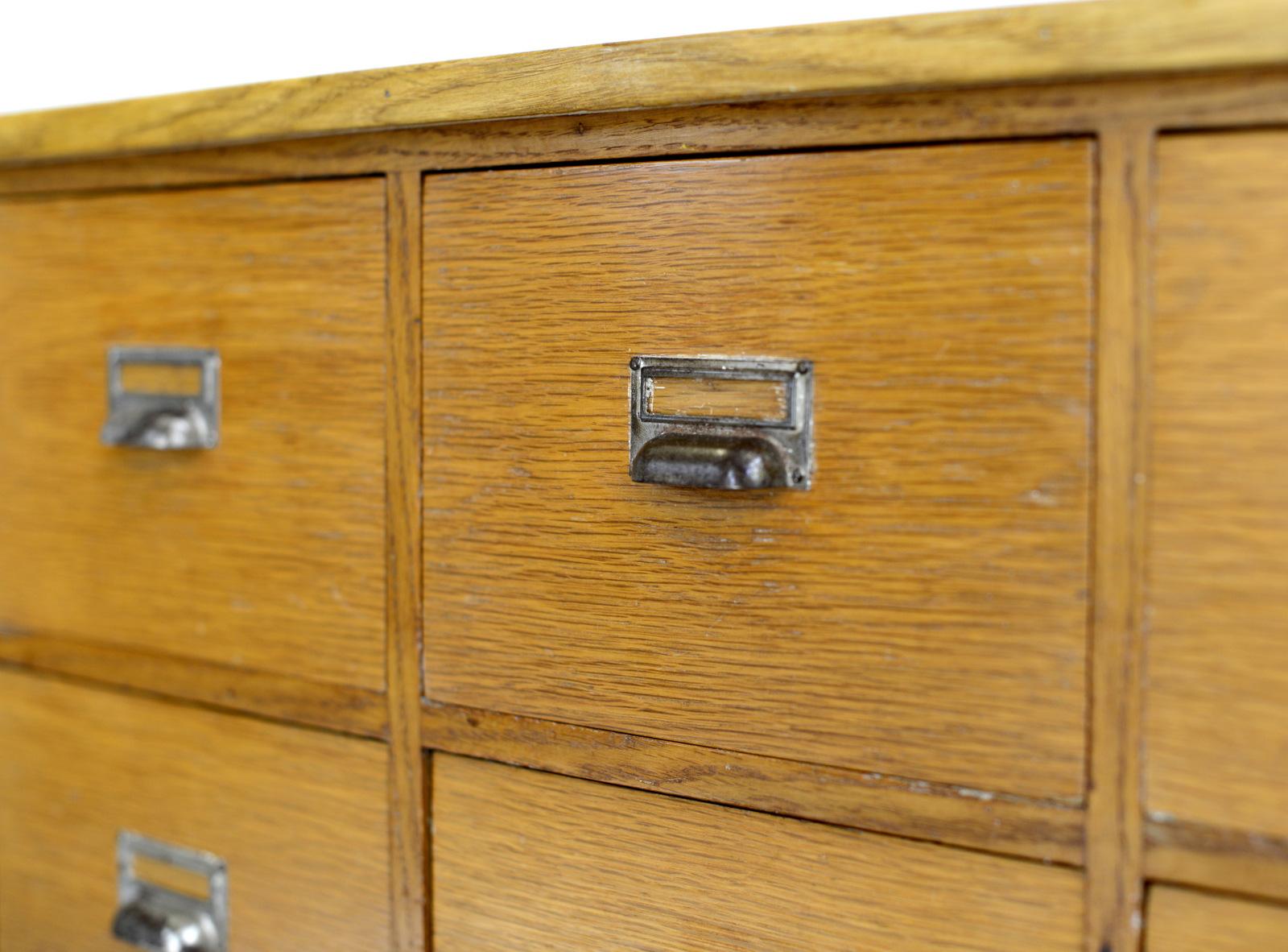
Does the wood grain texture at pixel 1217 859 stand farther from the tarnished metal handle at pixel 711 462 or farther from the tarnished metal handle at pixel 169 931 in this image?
the tarnished metal handle at pixel 169 931

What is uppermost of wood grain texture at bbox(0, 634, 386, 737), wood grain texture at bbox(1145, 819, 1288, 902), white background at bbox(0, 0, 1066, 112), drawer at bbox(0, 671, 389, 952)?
white background at bbox(0, 0, 1066, 112)

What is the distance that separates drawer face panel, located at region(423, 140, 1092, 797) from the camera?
445mm

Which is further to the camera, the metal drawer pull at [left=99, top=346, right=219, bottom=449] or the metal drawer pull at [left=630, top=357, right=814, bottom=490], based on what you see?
the metal drawer pull at [left=99, top=346, right=219, bottom=449]

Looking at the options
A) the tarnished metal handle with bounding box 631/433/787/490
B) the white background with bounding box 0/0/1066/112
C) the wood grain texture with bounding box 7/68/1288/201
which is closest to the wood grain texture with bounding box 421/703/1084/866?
the tarnished metal handle with bounding box 631/433/787/490

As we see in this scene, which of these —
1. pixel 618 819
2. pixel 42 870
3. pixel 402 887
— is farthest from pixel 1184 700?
pixel 42 870

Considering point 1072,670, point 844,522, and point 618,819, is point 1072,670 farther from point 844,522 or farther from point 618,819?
point 618,819

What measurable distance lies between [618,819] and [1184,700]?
0.84ft

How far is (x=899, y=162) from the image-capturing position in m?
0.46

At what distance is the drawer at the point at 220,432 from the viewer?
1.97 feet

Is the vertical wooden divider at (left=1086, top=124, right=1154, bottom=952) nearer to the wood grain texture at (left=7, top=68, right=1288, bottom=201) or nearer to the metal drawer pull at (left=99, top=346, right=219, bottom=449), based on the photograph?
the wood grain texture at (left=7, top=68, right=1288, bottom=201)

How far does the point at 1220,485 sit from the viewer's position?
42 cm

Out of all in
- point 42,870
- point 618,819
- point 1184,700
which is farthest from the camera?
point 42,870

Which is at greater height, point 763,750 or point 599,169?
point 599,169

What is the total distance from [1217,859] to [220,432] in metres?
0.52
